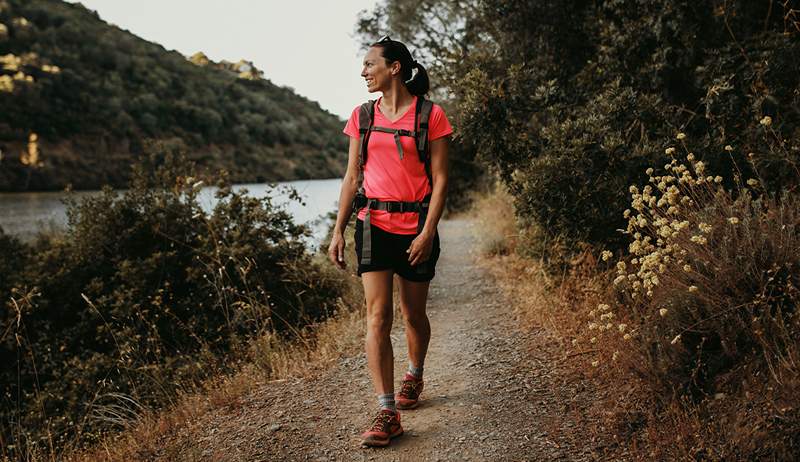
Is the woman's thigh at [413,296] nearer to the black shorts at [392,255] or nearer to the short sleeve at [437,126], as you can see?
the black shorts at [392,255]

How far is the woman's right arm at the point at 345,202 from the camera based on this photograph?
370cm

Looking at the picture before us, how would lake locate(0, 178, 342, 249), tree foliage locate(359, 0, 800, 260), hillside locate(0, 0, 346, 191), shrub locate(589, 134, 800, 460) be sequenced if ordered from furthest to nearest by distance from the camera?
1. hillside locate(0, 0, 346, 191)
2. lake locate(0, 178, 342, 249)
3. tree foliage locate(359, 0, 800, 260)
4. shrub locate(589, 134, 800, 460)

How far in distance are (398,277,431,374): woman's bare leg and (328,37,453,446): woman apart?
0.05 feet

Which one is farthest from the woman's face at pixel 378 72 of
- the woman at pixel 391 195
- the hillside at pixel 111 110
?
the hillside at pixel 111 110

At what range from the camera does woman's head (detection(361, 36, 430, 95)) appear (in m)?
3.57

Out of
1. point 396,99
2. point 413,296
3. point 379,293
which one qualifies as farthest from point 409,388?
point 396,99

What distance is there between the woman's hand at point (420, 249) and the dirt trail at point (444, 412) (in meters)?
1.11

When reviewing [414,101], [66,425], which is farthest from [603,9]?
[66,425]

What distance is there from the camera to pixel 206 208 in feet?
29.8

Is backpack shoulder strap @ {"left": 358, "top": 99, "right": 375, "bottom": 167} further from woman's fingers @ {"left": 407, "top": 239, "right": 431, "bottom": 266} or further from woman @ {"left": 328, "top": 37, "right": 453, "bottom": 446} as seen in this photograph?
woman's fingers @ {"left": 407, "top": 239, "right": 431, "bottom": 266}

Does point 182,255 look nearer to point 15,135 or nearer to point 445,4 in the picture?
point 445,4

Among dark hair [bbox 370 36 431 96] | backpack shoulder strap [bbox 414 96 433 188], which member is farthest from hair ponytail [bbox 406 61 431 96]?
backpack shoulder strap [bbox 414 96 433 188]

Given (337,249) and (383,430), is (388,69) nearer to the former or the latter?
(337,249)

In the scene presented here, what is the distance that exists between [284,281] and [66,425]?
306 centimetres
